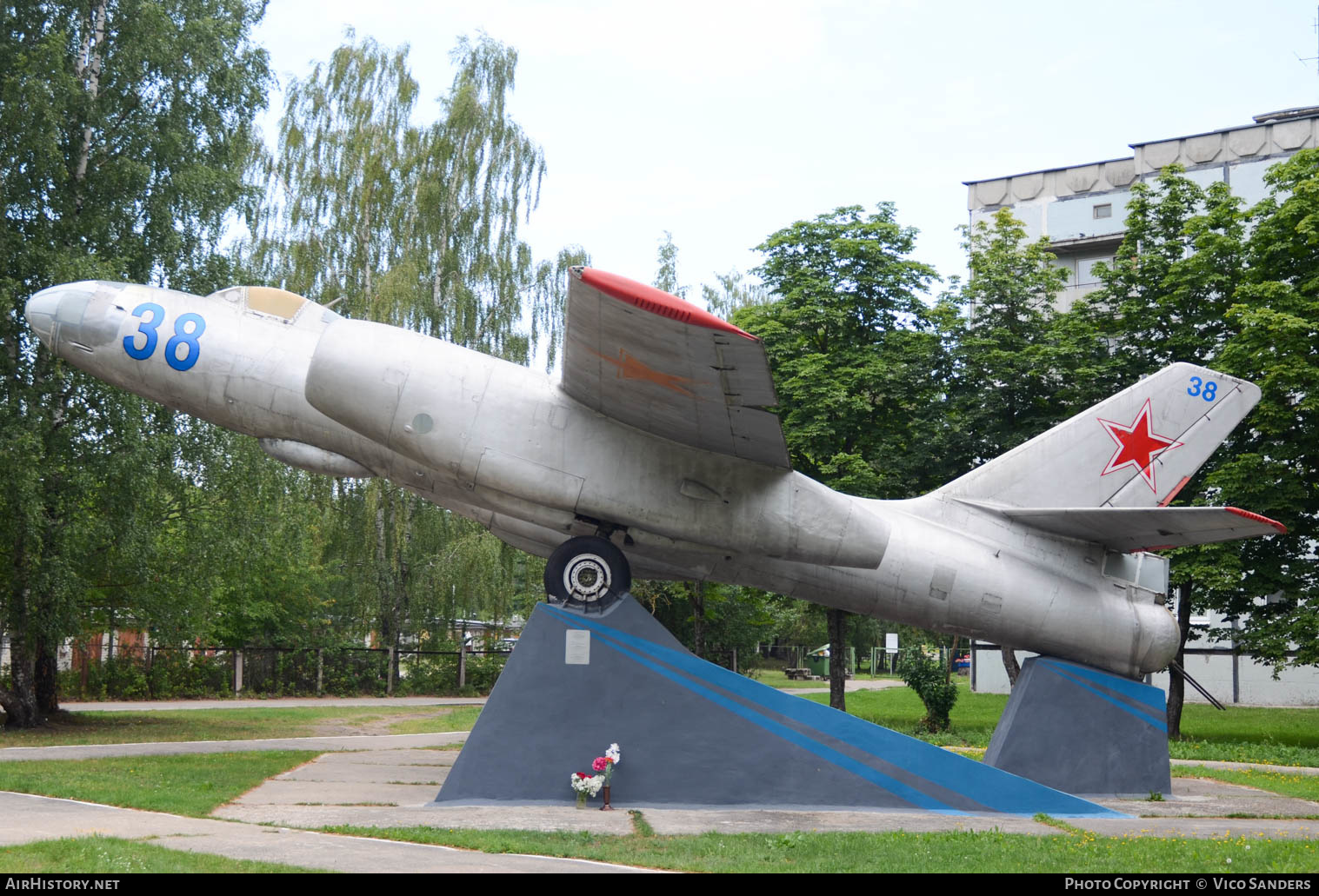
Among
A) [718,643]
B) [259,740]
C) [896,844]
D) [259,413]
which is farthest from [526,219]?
[896,844]

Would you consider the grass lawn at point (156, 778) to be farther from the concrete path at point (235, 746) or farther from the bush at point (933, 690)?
the bush at point (933, 690)

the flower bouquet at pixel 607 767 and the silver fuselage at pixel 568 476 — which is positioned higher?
the silver fuselage at pixel 568 476

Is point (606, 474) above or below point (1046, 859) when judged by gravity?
above

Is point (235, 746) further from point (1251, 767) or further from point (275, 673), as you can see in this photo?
point (1251, 767)

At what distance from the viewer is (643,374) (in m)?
10.1

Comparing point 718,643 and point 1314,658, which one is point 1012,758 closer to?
point 1314,658

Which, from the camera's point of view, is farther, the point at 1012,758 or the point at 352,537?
the point at 352,537

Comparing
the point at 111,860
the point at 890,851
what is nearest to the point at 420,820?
the point at 111,860

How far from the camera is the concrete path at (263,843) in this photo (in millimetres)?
7363

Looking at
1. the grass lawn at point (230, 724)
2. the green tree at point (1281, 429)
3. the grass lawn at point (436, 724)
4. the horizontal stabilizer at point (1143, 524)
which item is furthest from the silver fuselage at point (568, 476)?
the grass lawn at point (436, 724)

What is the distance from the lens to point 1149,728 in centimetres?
1270

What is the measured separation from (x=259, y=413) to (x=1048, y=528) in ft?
28.6

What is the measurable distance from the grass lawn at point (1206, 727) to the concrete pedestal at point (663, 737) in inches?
293
